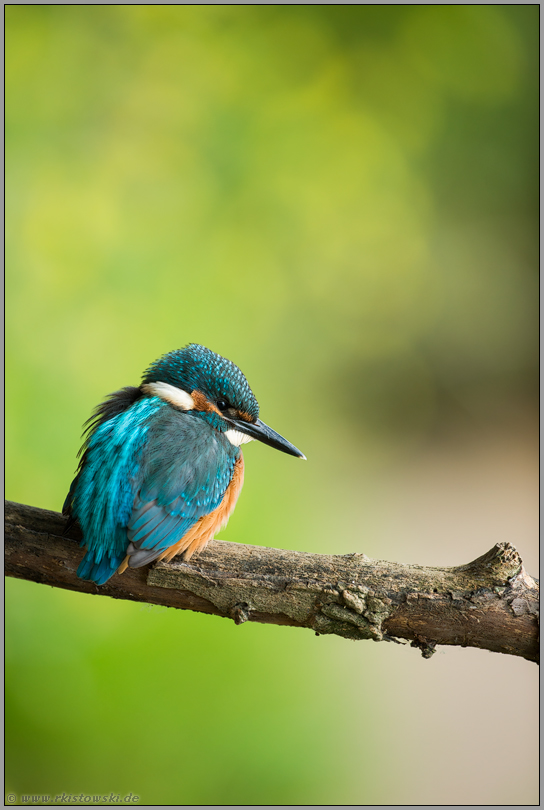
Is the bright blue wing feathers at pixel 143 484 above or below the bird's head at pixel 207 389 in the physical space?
below

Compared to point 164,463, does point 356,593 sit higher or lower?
lower

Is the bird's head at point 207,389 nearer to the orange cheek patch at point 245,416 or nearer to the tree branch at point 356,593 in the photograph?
the orange cheek patch at point 245,416

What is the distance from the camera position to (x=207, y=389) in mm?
1336

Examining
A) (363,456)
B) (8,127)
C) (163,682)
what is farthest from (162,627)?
(8,127)

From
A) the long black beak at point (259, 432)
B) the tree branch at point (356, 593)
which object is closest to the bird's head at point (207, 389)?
the long black beak at point (259, 432)

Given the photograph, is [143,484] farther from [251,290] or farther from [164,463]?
[251,290]

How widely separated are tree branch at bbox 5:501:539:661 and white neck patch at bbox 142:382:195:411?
32 cm

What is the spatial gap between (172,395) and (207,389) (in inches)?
3.1

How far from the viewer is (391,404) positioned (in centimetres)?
310

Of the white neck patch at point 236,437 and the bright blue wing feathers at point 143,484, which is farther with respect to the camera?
the white neck patch at point 236,437

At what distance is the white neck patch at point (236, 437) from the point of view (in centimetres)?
135

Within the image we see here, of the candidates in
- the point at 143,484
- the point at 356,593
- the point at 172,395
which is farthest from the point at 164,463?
the point at 356,593

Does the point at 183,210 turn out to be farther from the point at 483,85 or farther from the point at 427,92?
the point at 483,85

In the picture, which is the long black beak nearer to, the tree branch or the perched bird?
the perched bird
